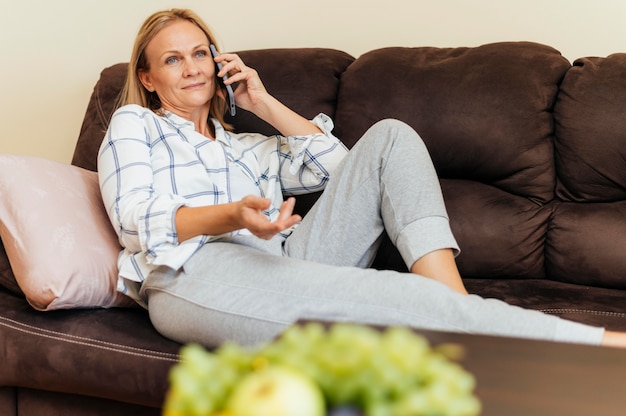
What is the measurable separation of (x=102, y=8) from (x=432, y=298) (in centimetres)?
190

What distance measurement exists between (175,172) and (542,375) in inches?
40.8

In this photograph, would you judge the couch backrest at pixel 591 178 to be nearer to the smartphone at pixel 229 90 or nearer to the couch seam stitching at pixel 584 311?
the couch seam stitching at pixel 584 311

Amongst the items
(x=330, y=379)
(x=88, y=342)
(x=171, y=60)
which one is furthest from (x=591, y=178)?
(x=330, y=379)

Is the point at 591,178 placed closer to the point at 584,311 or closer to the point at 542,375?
the point at 584,311

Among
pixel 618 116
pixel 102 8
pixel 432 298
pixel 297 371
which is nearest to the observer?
pixel 297 371

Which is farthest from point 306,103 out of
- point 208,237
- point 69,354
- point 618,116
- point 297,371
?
point 297,371

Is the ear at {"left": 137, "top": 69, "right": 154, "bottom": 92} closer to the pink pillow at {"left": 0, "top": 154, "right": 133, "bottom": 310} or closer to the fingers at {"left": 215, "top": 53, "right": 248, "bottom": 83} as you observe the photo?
the fingers at {"left": 215, "top": 53, "right": 248, "bottom": 83}

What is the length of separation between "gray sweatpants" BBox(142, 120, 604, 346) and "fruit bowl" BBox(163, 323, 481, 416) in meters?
0.66

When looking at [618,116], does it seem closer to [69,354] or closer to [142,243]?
[142,243]

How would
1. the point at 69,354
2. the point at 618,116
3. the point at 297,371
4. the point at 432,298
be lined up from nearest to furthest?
the point at 297,371, the point at 432,298, the point at 69,354, the point at 618,116

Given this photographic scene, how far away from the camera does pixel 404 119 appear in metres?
1.98

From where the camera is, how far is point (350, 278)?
1.30 m

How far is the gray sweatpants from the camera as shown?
3.92ft

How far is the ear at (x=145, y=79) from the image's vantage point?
192cm
